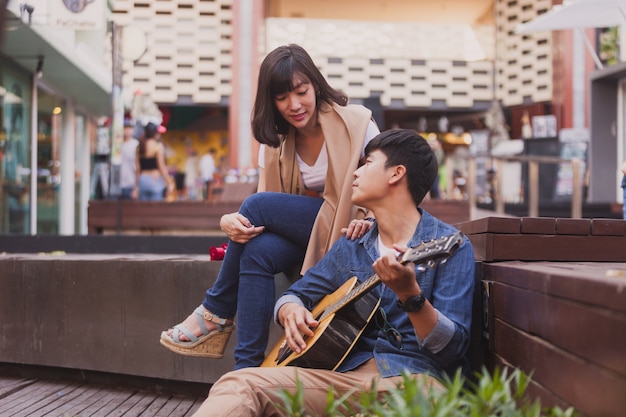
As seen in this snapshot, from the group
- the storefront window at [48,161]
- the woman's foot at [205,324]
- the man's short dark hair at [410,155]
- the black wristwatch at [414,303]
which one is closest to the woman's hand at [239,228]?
the woman's foot at [205,324]

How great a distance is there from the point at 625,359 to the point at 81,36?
562 inches

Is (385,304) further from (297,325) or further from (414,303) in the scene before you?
(414,303)

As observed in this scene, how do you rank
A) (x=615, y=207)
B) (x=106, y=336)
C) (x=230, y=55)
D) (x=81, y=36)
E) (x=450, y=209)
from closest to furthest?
1. (x=106, y=336)
2. (x=450, y=209)
3. (x=615, y=207)
4. (x=81, y=36)
5. (x=230, y=55)

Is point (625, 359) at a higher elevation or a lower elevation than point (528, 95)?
lower

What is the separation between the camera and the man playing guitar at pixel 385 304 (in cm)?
227

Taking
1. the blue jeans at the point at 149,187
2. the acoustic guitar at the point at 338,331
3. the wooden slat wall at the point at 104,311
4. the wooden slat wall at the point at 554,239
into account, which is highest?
the blue jeans at the point at 149,187

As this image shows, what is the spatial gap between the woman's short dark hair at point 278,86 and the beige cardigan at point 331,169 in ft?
0.20

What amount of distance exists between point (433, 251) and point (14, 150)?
11.3m

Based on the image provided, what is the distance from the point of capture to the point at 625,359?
157 centimetres

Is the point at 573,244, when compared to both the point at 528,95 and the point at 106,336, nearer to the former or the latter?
the point at 106,336

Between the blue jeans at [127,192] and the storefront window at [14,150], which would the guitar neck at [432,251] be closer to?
the blue jeans at [127,192]

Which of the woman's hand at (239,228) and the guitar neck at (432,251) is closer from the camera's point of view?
the guitar neck at (432,251)

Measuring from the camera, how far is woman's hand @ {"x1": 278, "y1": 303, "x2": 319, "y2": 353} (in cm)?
260

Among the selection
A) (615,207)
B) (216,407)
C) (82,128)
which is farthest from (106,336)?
(82,128)
